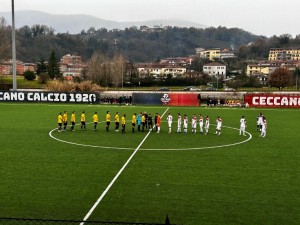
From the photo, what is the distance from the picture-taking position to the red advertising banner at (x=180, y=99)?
52312 mm

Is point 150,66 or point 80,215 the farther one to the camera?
point 150,66

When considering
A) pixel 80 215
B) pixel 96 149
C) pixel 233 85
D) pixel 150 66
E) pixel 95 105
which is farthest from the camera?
pixel 150 66

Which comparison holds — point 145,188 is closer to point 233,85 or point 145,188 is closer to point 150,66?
point 233,85

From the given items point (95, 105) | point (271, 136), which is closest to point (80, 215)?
point (271, 136)

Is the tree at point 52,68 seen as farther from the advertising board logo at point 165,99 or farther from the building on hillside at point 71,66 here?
the advertising board logo at point 165,99

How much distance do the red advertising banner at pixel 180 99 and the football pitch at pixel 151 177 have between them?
84.0 feet

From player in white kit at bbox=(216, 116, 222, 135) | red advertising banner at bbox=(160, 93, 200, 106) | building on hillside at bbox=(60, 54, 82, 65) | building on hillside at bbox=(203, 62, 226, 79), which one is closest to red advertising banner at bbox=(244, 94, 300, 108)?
red advertising banner at bbox=(160, 93, 200, 106)

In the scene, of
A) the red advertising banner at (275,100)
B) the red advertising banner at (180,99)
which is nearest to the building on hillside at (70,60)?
the red advertising banner at (180,99)

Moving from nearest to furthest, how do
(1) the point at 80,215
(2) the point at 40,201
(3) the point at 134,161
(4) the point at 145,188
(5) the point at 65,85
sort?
(1) the point at 80,215 < (2) the point at 40,201 < (4) the point at 145,188 < (3) the point at 134,161 < (5) the point at 65,85

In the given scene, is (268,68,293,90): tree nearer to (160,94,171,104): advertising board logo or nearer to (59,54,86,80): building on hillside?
(160,94,171,104): advertising board logo

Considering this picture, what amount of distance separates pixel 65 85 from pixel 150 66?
4006 inches

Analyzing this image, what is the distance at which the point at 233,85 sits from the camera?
9662cm

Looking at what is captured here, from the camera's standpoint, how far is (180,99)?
52.4 metres

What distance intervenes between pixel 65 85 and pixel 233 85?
161ft
